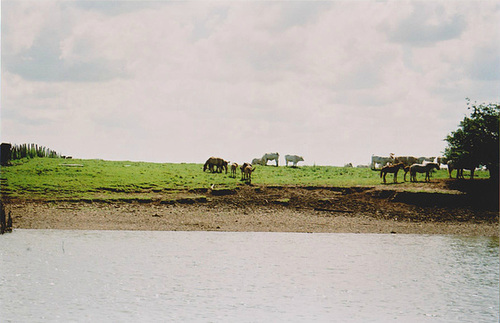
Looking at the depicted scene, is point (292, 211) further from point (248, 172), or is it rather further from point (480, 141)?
point (480, 141)

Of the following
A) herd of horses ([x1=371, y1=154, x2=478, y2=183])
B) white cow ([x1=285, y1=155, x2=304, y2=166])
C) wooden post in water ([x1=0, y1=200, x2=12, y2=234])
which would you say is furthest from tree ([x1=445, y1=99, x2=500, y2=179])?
wooden post in water ([x1=0, y1=200, x2=12, y2=234])

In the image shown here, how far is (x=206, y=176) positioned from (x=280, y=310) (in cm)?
2788

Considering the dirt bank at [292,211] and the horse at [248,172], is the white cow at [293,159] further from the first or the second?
the dirt bank at [292,211]

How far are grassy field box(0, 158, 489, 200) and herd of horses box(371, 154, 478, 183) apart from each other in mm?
1126

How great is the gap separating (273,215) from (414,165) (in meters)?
12.5

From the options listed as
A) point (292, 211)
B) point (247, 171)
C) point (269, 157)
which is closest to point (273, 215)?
point (292, 211)

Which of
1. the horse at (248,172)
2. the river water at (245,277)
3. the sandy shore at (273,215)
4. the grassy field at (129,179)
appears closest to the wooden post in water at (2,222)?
the river water at (245,277)

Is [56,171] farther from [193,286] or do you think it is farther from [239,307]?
[239,307]

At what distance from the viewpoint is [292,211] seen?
35.9 metres

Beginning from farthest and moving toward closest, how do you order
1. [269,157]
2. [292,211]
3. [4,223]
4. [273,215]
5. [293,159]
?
[269,157] < [293,159] < [292,211] < [273,215] < [4,223]

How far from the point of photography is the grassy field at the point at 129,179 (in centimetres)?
3922

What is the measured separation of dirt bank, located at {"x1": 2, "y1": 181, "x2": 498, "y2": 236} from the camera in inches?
1302

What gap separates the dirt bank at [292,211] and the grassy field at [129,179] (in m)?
1.83

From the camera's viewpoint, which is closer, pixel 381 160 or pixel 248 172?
pixel 248 172
